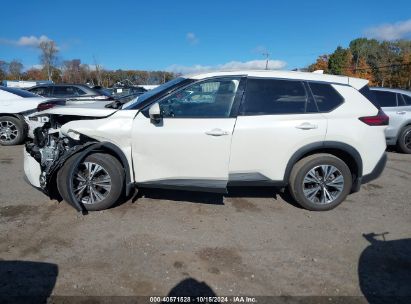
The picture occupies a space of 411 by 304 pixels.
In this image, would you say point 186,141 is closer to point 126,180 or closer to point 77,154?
point 126,180

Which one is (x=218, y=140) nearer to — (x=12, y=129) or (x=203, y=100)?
(x=203, y=100)

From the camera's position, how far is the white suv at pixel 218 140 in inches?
166

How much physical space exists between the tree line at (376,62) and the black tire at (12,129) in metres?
68.5

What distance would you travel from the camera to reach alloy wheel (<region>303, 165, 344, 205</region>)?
4559 millimetres

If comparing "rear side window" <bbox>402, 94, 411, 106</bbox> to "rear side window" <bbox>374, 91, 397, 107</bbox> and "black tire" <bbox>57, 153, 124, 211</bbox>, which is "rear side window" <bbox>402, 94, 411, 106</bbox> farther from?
"black tire" <bbox>57, 153, 124, 211</bbox>

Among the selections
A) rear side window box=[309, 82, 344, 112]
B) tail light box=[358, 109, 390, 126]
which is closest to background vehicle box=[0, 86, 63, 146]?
rear side window box=[309, 82, 344, 112]

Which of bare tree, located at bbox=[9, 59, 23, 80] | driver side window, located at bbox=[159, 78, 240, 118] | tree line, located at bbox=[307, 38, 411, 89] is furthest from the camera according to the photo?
bare tree, located at bbox=[9, 59, 23, 80]

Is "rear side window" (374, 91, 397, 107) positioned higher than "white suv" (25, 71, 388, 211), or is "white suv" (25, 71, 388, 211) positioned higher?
"rear side window" (374, 91, 397, 107)

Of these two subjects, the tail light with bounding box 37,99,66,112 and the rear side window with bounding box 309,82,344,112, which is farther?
the tail light with bounding box 37,99,66,112

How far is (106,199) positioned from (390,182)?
16.2 ft

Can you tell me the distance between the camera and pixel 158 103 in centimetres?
427

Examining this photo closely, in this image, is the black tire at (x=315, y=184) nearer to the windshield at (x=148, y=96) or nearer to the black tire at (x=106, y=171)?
the windshield at (x=148, y=96)

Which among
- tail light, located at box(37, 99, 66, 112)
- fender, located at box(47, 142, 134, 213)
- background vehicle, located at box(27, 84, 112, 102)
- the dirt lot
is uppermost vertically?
background vehicle, located at box(27, 84, 112, 102)

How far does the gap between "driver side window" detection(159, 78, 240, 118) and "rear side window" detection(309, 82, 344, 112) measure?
3.48 ft
